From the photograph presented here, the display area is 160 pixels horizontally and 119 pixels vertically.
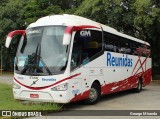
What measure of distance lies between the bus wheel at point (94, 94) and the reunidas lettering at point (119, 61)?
1600 millimetres

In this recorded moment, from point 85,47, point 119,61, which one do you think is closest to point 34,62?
point 85,47

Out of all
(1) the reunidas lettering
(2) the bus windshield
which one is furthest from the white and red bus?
(1) the reunidas lettering

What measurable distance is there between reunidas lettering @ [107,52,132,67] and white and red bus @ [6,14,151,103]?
44 centimetres

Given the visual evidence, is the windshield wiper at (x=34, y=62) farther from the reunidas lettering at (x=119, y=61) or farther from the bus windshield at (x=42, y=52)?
the reunidas lettering at (x=119, y=61)

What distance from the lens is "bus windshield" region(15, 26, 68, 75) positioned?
12.9m

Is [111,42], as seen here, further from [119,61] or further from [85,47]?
[85,47]

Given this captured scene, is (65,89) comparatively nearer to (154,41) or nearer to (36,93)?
(36,93)

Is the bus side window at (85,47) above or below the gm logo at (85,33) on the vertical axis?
below

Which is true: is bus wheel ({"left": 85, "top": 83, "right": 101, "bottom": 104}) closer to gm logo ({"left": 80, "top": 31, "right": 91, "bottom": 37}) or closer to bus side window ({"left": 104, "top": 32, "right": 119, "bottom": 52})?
bus side window ({"left": 104, "top": 32, "right": 119, "bottom": 52})

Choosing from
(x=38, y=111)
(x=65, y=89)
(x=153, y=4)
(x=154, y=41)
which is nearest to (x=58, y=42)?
(x=65, y=89)

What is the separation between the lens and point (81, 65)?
45.2 feet

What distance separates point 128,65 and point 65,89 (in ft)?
23.8

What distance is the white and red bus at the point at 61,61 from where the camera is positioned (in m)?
12.8

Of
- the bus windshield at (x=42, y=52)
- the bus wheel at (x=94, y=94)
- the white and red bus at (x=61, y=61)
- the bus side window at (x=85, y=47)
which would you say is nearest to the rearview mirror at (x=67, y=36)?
the white and red bus at (x=61, y=61)
